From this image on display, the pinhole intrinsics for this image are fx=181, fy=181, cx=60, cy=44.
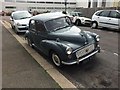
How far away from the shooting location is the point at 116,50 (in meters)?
7.43

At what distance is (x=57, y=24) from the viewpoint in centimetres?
677

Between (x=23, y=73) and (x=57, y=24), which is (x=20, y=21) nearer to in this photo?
(x=57, y=24)

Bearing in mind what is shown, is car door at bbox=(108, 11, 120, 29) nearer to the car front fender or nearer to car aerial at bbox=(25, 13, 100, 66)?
car aerial at bbox=(25, 13, 100, 66)

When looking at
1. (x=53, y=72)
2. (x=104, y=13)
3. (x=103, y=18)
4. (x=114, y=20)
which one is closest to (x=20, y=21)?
(x=103, y=18)

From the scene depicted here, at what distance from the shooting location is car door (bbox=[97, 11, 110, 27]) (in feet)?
44.4

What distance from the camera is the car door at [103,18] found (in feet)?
44.4

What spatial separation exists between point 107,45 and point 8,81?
511cm

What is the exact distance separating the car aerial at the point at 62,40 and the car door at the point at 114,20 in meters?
6.59

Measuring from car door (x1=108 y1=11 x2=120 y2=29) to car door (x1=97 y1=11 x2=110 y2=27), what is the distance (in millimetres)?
297

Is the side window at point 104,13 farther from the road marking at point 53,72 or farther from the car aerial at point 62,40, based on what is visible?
the road marking at point 53,72

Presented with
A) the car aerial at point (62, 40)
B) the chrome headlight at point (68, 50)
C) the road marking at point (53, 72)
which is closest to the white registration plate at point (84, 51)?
the car aerial at point (62, 40)

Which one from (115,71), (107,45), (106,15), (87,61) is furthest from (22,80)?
(106,15)

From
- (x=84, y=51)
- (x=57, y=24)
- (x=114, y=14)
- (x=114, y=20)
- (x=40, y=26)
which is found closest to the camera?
(x=84, y=51)

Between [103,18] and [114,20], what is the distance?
1.11 m
